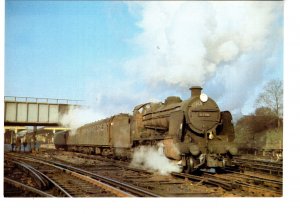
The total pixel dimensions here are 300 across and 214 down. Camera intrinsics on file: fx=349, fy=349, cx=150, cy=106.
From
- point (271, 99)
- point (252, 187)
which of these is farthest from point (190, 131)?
point (271, 99)

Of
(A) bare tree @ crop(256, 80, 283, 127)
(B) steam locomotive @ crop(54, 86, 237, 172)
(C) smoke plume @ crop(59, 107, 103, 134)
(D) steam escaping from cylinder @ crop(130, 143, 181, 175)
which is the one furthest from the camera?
(C) smoke plume @ crop(59, 107, 103, 134)

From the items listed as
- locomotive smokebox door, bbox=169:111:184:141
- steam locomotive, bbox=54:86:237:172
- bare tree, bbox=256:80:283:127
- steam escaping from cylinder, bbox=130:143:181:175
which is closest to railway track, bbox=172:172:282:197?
steam locomotive, bbox=54:86:237:172

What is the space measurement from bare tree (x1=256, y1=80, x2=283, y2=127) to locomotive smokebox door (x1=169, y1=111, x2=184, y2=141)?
2.60 m

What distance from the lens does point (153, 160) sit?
35.6 ft

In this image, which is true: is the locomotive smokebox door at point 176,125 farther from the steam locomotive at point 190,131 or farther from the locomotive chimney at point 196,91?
the locomotive chimney at point 196,91

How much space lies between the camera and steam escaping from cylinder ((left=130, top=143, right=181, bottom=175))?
10.1 meters

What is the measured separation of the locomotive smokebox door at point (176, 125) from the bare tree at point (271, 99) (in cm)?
260

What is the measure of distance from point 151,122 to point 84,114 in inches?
524

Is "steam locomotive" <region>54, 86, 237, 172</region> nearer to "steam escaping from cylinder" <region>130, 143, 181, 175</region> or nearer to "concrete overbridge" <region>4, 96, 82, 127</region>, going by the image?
"steam escaping from cylinder" <region>130, 143, 181, 175</region>

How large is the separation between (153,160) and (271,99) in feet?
14.7

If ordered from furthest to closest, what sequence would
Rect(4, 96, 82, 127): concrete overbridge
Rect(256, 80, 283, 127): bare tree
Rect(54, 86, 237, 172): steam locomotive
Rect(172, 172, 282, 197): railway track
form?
Rect(4, 96, 82, 127): concrete overbridge, Rect(256, 80, 283, 127): bare tree, Rect(54, 86, 237, 172): steam locomotive, Rect(172, 172, 282, 197): railway track

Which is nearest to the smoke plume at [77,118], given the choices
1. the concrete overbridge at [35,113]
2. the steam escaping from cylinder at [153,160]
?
the concrete overbridge at [35,113]

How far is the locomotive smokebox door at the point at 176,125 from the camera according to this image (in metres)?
9.42
